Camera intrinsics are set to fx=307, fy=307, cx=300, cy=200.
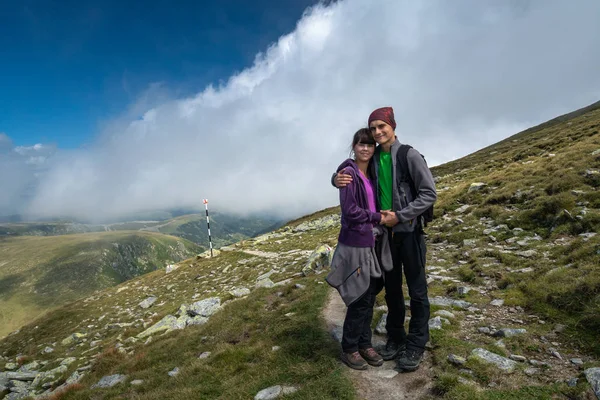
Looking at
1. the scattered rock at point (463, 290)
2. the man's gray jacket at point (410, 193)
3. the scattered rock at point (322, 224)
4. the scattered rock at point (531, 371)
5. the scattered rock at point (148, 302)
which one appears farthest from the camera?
the scattered rock at point (322, 224)

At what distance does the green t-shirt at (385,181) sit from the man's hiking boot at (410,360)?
2986 millimetres

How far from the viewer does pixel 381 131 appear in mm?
5918

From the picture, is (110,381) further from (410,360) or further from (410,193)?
(410,193)

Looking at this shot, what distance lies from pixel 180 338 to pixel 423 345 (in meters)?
9.97

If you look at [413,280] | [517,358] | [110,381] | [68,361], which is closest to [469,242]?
[517,358]

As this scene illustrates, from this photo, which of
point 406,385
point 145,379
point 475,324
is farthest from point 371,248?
point 145,379

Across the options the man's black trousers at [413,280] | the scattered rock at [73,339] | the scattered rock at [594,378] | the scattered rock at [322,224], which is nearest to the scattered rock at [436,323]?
the man's black trousers at [413,280]

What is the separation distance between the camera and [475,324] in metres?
7.68

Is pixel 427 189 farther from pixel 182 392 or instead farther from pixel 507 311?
pixel 182 392

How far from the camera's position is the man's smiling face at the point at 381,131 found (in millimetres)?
5906

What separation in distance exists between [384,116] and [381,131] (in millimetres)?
293

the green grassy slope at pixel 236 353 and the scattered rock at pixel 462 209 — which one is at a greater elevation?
the scattered rock at pixel 462 209

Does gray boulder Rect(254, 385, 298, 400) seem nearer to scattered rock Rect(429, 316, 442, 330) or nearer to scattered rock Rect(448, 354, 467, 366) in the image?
scattered rock Rect(448, 354, 467, 366)

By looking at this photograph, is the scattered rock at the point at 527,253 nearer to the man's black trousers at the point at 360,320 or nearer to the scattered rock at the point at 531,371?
the scattered rock at the point at 531,371
